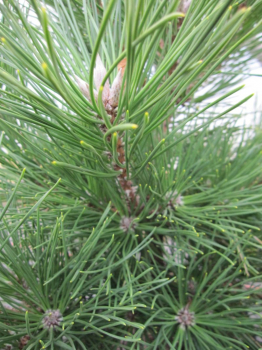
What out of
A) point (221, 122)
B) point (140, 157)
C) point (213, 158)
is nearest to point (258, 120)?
point (221, 122)

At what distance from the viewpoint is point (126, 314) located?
1.15ft

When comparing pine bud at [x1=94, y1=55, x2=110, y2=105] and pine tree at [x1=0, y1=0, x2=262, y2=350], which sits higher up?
pine bud at [x1=94, y1=55, x2=110, y2=105]

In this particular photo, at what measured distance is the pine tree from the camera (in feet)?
0.78

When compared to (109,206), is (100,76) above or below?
above

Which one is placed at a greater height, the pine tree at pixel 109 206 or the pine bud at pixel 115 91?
the pine bud at pixel 115 91

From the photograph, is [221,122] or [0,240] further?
[221,122]

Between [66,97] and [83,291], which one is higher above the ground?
[66,97]

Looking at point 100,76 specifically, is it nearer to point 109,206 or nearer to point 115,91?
point 115,91

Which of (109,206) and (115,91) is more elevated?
(115,91)

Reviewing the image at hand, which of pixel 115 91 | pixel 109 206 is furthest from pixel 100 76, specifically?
pixel 109 206

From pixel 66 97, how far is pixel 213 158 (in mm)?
293

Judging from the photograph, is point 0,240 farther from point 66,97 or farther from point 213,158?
point 213,158

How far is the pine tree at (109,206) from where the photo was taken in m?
0.24

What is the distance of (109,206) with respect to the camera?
0.95ft
